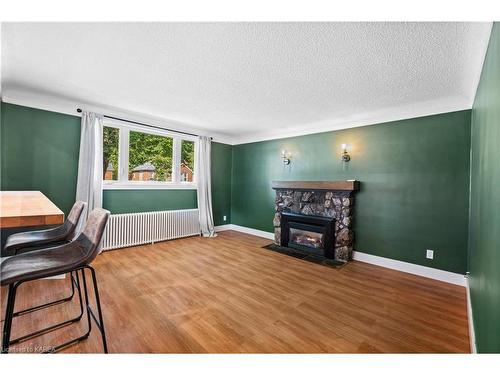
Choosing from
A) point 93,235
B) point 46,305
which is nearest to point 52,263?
point 93,235

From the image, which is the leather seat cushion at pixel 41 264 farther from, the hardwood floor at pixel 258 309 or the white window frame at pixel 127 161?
the white window frame at pixel 127 161

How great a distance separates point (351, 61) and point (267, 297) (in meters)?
2.40

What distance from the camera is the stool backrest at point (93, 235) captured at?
4.33 ft

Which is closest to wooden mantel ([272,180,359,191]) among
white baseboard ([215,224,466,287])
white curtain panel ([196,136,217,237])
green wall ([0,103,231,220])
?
white baseboard ([215,224,466,287])

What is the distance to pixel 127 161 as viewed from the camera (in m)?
4.01

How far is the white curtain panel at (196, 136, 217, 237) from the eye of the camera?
191 inches

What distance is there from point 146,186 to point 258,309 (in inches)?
123

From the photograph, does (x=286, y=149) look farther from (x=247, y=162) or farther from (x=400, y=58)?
(x=400, y=58)

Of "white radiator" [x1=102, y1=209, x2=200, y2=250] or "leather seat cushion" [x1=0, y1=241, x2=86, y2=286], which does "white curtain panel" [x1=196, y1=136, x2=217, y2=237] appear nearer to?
"white radiator" [x1=102, y1=209, x2=200, y2=250]

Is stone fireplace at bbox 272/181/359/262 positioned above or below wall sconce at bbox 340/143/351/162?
below

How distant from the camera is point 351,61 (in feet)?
6.73

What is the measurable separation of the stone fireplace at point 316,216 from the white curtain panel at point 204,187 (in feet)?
4.76

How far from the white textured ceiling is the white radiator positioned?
6.13 ft

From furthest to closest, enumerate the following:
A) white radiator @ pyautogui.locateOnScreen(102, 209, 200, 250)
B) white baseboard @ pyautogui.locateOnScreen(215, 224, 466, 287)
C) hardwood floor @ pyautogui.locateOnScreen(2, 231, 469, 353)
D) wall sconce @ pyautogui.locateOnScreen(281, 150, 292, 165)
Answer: wall sconce @ pyautogui.locateOnScreen(281, 150, 292, 165) < white radiator @ pyautogui.locateOnScreen(102, 209, 200, 250) < white baseboard @ pyautogui.locateOnScreen(215, 224, 466, 287) < hardwood floor @ pyautogui.locateOnScreen(2, 231, 469, 353)
